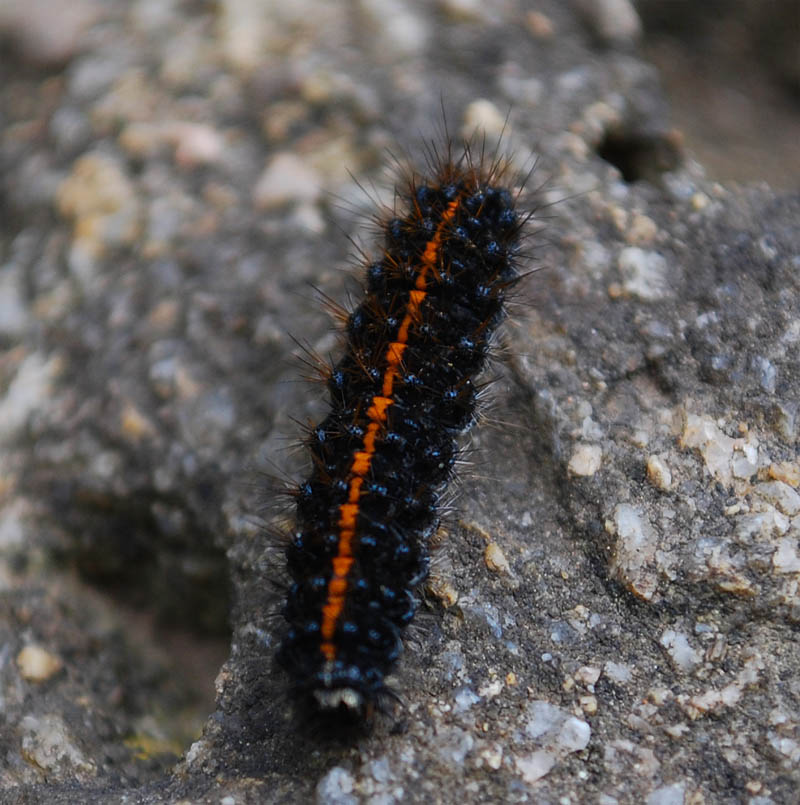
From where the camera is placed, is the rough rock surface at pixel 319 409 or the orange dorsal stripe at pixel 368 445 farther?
the rough rock surface at pixel 319 409

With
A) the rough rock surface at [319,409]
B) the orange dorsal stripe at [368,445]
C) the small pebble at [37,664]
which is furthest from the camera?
the small pebble at [37,664]

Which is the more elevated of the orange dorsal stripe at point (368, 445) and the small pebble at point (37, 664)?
the orange dorsal stripe at point (368, 445)

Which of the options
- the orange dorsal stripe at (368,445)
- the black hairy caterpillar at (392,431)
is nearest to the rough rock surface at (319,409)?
the black hairy caterpillar at (392,431)

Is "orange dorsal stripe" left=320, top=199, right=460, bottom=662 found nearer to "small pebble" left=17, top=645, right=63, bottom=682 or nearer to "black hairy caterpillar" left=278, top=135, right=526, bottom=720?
"black hairy caterpillar" left=278, top=135, right=526, bottom=720

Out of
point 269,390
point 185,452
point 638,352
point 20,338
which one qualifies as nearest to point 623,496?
point 638,352

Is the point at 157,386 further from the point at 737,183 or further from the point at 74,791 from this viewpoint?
the point at 737,183

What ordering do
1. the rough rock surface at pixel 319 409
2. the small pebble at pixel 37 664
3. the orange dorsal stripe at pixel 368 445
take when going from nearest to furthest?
the orange dorsal stripe at pixel 368 445, the rough rock surface at pixel 319 409, the small pebble at pixel 37 664

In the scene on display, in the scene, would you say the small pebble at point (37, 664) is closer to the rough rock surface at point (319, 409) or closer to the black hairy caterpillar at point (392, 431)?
the rough rock surface at point (319, 409)

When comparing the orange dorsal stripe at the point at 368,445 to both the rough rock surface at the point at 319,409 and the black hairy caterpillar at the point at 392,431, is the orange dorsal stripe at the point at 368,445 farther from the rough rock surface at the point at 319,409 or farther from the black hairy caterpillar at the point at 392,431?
the rough rock surface at the point at 319,409
